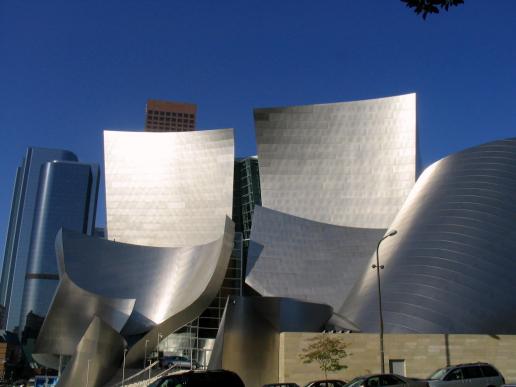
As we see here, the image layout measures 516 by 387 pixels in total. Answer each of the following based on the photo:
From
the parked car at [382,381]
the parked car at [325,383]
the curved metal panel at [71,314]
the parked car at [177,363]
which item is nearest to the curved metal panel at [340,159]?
the parked car at [177,363]

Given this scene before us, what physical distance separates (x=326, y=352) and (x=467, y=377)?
228 inches

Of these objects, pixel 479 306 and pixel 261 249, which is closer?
pixel 479 306

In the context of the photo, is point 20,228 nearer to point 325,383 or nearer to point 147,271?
point 147,271

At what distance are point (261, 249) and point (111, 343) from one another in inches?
413

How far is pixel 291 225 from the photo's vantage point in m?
33.3

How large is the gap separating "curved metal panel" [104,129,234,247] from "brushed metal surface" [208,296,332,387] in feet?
60.7

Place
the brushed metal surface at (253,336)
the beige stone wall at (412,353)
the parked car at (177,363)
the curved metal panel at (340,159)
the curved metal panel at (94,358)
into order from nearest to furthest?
the beige stone wall at (412,353) < the brushed metal surface at (253,336) < the curved metal panel at (94,358) < the parked car at (177,363) < the curved metal panel at (340,159)

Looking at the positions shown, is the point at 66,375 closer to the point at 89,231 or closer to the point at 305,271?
the point at 305,271

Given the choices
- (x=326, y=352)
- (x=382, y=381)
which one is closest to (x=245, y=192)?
(x=326, y=352)

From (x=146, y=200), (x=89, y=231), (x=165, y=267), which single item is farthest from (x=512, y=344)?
(x=89, y=231)

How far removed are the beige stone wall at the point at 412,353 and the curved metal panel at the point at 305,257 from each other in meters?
8.70

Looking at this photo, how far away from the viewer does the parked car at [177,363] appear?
1025 inches

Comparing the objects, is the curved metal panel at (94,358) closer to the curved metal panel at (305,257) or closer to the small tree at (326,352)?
the curved metal panel at (305,257)

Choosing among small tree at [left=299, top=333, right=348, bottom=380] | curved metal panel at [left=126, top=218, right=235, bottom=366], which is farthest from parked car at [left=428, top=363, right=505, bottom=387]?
curved metal panel at [left=126, top=218, right=235, bottom=366]
